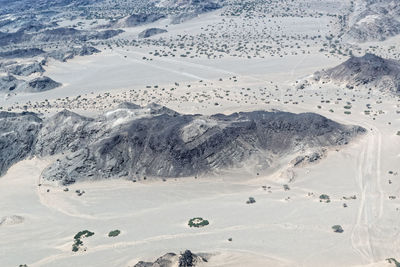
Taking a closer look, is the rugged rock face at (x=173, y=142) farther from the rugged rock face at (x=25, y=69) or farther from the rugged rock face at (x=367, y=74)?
the rugged rock face at (x=25, y=69)

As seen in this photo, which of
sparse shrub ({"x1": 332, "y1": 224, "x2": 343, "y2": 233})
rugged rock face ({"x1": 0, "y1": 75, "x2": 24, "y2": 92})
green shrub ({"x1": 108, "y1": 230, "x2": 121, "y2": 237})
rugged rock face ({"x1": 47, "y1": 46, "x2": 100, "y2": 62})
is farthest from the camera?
rugged rock face ({"x1": 47, "y1": 46, "x2": 100, "y2": 62})

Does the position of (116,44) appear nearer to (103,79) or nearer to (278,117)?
(103,79)

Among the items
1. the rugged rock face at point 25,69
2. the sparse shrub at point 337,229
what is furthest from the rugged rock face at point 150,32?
the sparse shrub at point 337,229

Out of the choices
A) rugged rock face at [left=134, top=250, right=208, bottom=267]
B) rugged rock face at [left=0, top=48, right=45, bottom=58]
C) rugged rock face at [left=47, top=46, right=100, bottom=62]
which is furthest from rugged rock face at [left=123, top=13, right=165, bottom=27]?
rugged rock face at [left=134, top=250, right=208, bottom=267]

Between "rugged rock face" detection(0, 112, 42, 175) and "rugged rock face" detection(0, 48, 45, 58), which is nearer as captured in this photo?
"rugged rock face" detection(0, 112, 42, 175)

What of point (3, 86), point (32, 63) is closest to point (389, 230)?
point (3, 86)

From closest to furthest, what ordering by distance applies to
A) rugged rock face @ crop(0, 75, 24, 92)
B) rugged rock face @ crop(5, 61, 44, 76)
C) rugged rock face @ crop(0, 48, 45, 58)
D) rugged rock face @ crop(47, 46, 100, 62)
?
rugged rock face @ crop(0, 75, 24, 92) < rugged rock face @ crop(5, 61, 44, 76) < rugged rock face @ crop(47, 46, 100, 62) < rugged rock face @ crop(0, 48, 45, 58)

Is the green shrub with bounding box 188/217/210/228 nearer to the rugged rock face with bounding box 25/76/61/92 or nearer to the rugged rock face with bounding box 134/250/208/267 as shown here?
the rugged rock face with bounding box 134/250/208/267

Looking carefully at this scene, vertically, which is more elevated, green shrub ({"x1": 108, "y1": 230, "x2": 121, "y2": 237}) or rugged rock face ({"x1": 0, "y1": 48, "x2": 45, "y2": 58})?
green shrub ({"x1": 108, "y1": 230, "x2": 121, "y2": 237})
